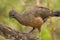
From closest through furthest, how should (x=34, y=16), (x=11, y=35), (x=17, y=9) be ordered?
(x=11, y=35) < (x=34, y=16) < (x=17, y=9)

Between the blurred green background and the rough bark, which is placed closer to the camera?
the rough bark

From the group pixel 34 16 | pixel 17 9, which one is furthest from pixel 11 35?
pixel 17 9

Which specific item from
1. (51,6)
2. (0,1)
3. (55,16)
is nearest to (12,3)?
(0,1)

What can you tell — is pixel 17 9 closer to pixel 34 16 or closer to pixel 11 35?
pixel 34 16

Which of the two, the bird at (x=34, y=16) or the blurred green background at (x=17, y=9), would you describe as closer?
the blurred green background at (x=17, y=9)

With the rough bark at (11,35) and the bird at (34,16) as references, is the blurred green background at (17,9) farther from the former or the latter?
the rough bark at (11,35)

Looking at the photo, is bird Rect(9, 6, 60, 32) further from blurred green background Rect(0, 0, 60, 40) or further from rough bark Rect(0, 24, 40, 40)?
rough bark Rect(0, 24, 40, 40)

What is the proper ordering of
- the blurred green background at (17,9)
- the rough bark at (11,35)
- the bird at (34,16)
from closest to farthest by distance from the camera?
1. the rough bark at (11,35)
2. the blurred green background at (17,9)
3. the bird at (34,16)

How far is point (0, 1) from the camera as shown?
5281 mm

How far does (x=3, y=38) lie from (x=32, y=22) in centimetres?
106

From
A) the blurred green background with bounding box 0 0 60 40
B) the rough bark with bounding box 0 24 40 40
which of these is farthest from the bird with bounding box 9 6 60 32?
the rough bark with bounding box 0 24 40 40

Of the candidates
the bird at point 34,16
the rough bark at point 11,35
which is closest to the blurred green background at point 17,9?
the bird at point 34,16

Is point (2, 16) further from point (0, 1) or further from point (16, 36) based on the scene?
point (16, 36)

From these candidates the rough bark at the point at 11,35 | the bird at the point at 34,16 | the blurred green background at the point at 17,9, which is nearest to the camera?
the rough bark at the point at 11,35
